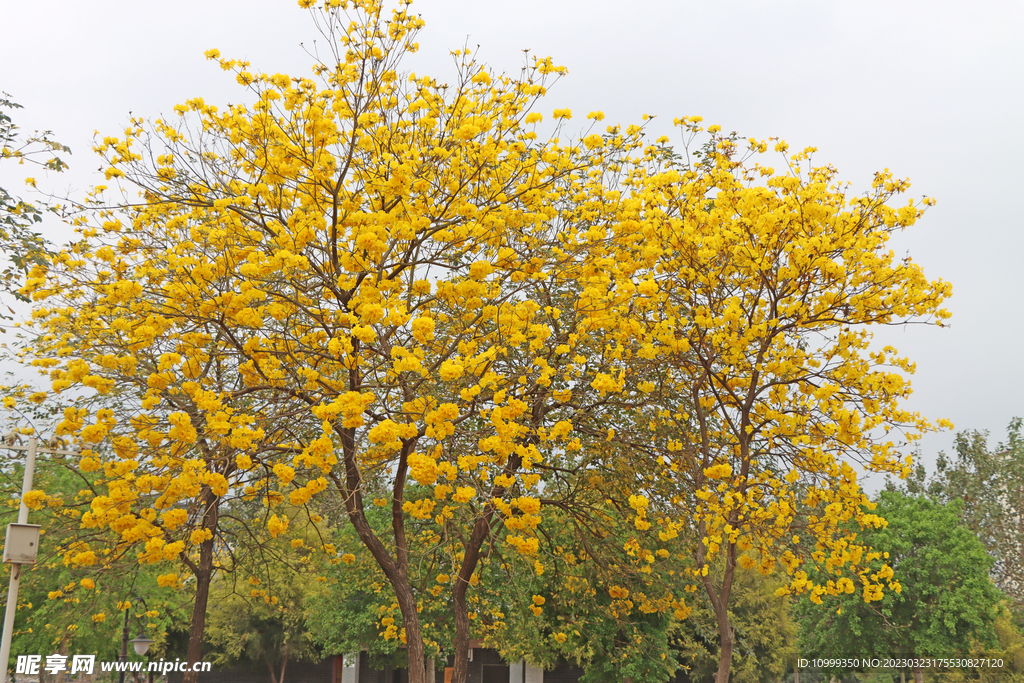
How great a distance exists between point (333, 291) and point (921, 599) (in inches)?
755

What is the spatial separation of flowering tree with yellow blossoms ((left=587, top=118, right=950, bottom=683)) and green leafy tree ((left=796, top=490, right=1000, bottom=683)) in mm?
11608

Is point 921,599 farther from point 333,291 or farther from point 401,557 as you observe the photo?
point 333,291

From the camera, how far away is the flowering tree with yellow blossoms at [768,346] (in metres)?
8.44

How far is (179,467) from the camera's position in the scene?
5.97 metres

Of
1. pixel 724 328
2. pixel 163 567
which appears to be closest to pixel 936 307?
pixel 724 328

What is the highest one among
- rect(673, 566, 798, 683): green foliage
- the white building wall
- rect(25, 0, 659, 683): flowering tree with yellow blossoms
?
rect(25, 0, 659, 683): flowering tree with yellow blossoms

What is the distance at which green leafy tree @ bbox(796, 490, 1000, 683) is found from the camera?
19.1m

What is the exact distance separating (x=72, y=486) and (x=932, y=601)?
66.7ft

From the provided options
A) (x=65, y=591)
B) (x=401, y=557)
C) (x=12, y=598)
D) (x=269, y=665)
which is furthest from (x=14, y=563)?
(x=269, y=665)

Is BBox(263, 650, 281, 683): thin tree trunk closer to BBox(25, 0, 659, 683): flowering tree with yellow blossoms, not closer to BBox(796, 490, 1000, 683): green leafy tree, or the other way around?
BBox(796, 490, 1000, 683): green leafy tree

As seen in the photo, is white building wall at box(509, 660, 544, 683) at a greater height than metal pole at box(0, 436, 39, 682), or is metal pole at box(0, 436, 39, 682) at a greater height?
metal pole at box(0, 436, 39, 682)

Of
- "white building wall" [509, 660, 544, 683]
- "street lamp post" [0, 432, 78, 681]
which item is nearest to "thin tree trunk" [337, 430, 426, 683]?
"street lamp post" [0, 432, 78, 681]

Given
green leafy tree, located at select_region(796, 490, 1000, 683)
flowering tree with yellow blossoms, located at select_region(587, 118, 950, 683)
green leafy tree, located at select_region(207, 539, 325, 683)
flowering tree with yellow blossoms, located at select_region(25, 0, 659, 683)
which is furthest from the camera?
green leafy tree, located at select_region(207, 539, 325, 683)

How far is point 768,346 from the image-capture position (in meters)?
8.93
